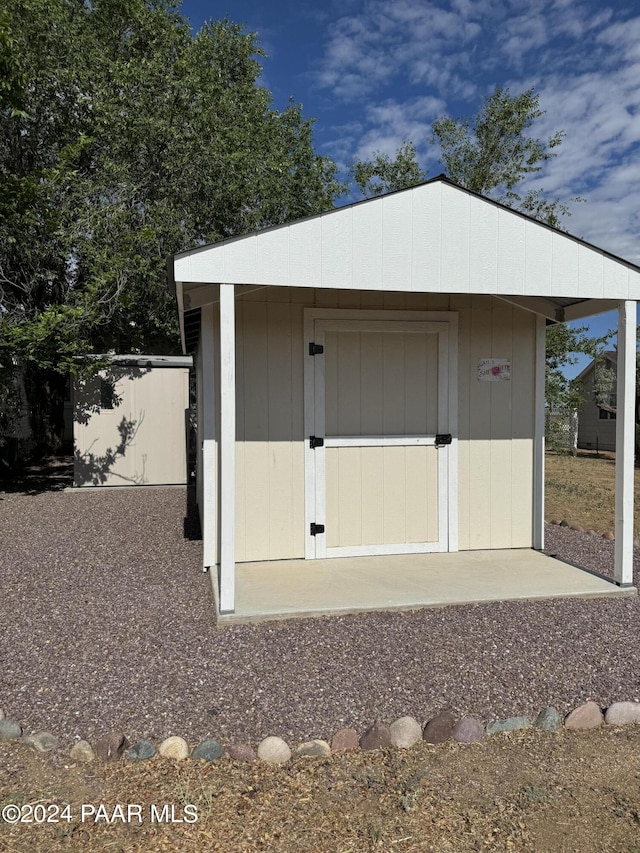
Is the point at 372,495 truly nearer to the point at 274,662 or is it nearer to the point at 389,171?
the point at 274,662

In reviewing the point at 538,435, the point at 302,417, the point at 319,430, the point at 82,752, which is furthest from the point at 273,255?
the point at 538,435

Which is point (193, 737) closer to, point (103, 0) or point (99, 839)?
point (99, 839)

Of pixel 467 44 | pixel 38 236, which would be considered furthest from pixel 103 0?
pixel 467 44

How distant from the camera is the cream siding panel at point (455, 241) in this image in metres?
3.83

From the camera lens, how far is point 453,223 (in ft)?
12.6

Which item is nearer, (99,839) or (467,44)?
(99,839)

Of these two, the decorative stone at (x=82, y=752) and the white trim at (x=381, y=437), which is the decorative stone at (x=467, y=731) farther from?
the white trim at (x=381, y=437)

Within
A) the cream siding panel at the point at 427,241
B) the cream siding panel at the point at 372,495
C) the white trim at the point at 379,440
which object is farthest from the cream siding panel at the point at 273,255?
the cream siding panel at the point at 372,495

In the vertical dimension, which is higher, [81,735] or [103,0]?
[103,0]

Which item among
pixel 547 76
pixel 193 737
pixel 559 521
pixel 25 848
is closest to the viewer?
pixel 25 848

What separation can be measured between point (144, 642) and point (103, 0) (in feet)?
46.2

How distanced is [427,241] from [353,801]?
317 centimetres

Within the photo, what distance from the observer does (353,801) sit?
2.07 metres

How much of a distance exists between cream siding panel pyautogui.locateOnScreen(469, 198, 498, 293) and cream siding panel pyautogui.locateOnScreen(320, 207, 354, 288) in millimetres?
849
